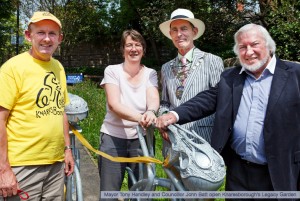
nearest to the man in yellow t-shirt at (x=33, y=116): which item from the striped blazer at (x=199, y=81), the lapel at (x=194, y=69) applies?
the striped blazer at (x=199, y=81)

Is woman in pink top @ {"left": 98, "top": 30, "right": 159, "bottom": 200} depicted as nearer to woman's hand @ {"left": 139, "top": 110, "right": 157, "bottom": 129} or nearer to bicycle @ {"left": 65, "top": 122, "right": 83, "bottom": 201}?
bicycle @ {"left": 65, "top": 122, "right": 83, "bottom": 201}

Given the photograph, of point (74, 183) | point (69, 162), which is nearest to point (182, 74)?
point (69, 162)

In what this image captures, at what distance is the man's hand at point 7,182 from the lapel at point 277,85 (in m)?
1.64

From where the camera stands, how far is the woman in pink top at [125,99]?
124 inches

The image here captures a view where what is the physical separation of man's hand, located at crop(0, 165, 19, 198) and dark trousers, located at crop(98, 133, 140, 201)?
0.91m

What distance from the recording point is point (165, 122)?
244cm

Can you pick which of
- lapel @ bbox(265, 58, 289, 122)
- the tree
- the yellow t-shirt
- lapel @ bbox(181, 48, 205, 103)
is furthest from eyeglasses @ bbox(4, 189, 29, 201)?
the tree

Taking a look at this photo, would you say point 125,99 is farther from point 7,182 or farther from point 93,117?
point 93,117

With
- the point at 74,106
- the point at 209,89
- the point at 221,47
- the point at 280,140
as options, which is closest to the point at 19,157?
the point at 74,106

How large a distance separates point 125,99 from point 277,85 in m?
1.20

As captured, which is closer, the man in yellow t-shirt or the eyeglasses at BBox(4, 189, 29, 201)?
the man in yellow t-shirt

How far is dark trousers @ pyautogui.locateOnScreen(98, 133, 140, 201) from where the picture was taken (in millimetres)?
3203

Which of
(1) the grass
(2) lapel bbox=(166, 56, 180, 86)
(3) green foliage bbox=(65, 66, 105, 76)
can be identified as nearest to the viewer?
(2) lapel bbox=(166, 56, 180, 86)

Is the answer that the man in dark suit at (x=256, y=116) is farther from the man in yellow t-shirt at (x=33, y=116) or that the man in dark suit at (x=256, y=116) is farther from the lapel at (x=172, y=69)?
the man in yellow t-shirt at (x=33, y=116)
